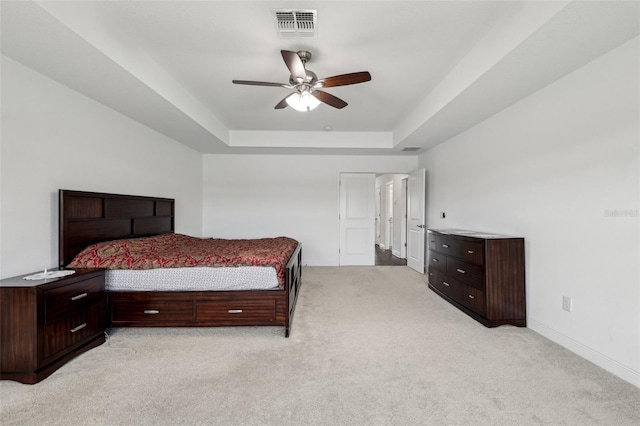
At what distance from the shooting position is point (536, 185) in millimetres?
2633

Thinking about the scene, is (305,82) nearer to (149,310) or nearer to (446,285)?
(149,310)

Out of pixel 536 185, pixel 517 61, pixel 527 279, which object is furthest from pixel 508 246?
pixel 517 61

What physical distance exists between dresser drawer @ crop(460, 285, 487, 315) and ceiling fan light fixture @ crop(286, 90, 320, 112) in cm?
255

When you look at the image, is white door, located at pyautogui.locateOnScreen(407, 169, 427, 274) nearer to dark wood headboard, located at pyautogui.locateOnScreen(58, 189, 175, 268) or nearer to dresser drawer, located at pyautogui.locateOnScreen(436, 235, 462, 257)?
dresser drawer, located at pyautogui.locateOnScreen(436, 235, 462, 257)

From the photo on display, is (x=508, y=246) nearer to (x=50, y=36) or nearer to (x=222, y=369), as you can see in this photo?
(x=222, y=369)

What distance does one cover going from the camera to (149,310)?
256 centimetres

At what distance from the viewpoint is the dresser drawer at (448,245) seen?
3.19m

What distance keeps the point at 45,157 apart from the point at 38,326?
145 centimetres

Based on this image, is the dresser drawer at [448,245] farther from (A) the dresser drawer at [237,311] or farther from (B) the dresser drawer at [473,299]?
(A) the dresser drawer at [237,311]

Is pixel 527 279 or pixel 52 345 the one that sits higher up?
pixel 527 279

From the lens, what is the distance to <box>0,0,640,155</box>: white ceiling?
1.75 meters

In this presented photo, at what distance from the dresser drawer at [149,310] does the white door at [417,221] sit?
4.00m

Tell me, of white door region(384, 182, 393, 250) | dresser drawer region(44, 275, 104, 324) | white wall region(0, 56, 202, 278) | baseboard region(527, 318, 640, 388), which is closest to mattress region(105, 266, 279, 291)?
dresser drawer region(44, 275, 104, 324)

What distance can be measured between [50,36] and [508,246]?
4.11 m
